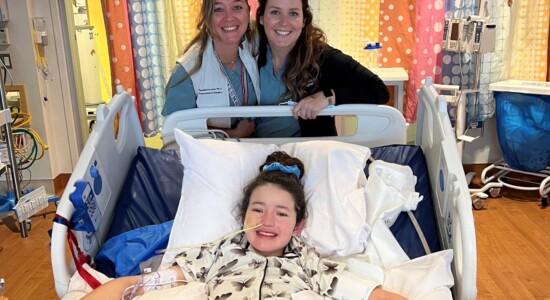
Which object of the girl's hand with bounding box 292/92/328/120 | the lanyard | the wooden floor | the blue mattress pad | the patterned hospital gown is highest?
the lanyard

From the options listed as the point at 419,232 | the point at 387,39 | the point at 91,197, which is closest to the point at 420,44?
the point at 387,39

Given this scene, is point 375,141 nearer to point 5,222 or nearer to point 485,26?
point 485,26

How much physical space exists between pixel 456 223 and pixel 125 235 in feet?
3.25

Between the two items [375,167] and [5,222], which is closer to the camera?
[375,167]

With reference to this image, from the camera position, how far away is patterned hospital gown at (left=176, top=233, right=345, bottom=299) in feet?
4.86

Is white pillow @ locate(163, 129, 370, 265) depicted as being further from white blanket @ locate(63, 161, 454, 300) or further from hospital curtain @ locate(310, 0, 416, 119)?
hospital curtain @ locate(310, 0, 416, 119)

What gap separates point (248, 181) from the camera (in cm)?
182

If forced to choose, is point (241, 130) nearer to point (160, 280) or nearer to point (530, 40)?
point (160, 280)

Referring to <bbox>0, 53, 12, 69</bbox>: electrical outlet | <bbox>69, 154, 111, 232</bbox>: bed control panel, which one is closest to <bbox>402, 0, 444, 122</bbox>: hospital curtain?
<bbox>69, 154, 111, 232</bbox>: bed control panel

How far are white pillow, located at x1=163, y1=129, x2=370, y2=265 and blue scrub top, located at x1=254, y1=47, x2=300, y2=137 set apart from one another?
28 centimetres

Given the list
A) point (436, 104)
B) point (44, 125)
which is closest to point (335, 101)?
point (436, 104)

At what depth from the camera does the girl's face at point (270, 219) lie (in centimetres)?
158

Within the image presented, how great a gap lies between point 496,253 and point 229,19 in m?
1.84

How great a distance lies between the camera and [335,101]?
2.03 m
